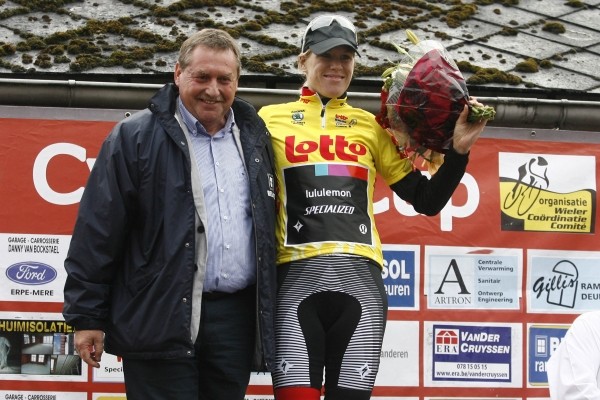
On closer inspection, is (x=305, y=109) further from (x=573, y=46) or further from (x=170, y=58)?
(x=573, y=46)

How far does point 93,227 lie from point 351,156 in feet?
3.22

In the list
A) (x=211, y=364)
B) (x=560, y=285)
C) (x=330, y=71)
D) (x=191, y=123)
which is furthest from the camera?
(x=560, y=285)

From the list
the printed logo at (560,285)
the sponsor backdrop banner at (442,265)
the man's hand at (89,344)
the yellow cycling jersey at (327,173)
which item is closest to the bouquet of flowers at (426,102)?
the yellow cycling jersey at (327,173)

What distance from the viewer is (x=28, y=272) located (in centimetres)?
555

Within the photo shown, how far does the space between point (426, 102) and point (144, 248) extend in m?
1.11

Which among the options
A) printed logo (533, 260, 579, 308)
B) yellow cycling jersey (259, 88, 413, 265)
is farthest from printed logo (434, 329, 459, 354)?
yellow cycling jersey (259, 88, 413, 265)

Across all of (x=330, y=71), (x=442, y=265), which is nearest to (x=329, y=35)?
(x=330, y=71)

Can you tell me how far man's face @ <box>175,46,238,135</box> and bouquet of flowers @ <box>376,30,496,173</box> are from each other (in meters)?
0.60

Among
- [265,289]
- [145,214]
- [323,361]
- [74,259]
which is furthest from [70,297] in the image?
[323,361]

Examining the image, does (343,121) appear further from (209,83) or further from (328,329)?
(328,329)

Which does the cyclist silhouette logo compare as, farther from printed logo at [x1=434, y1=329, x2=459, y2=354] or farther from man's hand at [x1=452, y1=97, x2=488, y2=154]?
man's hand at [x1=452, y1=97, x2=488, y2=154]

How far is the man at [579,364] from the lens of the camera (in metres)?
4.01

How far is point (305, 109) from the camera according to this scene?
165 inches

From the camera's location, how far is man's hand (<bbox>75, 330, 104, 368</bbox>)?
3734 millimetres
